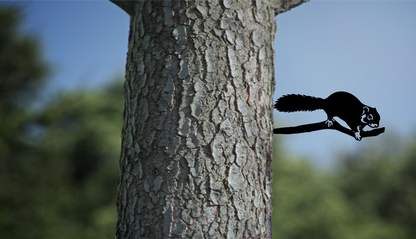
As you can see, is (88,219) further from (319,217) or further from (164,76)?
(164,76)

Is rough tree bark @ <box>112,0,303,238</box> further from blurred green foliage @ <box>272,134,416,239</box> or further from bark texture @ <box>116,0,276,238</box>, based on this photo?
blurred green foliage @ <box>272,134,416,239</box>

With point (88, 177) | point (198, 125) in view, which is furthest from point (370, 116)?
point (88, 177)

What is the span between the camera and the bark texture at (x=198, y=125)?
1256 mm

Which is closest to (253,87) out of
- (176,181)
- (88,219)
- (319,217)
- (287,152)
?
(176,181)

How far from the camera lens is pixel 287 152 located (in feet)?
54.6

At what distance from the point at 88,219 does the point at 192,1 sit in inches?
561

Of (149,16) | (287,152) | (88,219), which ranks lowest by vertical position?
(88,219)

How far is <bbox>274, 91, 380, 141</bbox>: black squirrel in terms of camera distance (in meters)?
1.56

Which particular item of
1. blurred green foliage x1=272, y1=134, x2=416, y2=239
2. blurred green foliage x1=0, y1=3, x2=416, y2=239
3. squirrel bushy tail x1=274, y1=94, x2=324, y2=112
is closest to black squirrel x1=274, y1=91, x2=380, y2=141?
squirrel bushy tail x1=274, y1=94, x2=324, y2=112

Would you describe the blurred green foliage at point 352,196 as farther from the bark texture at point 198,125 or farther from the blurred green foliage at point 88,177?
the bark texture at point 198,125

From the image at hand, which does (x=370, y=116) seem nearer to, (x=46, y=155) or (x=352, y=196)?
(x=46, y=155)

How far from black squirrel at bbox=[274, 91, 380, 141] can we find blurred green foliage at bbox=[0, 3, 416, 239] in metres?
6.13

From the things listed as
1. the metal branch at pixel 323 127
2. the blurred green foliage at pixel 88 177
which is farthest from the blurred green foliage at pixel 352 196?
the metal branch at pixel 323 127

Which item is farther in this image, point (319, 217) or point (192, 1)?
point (319, 217)
